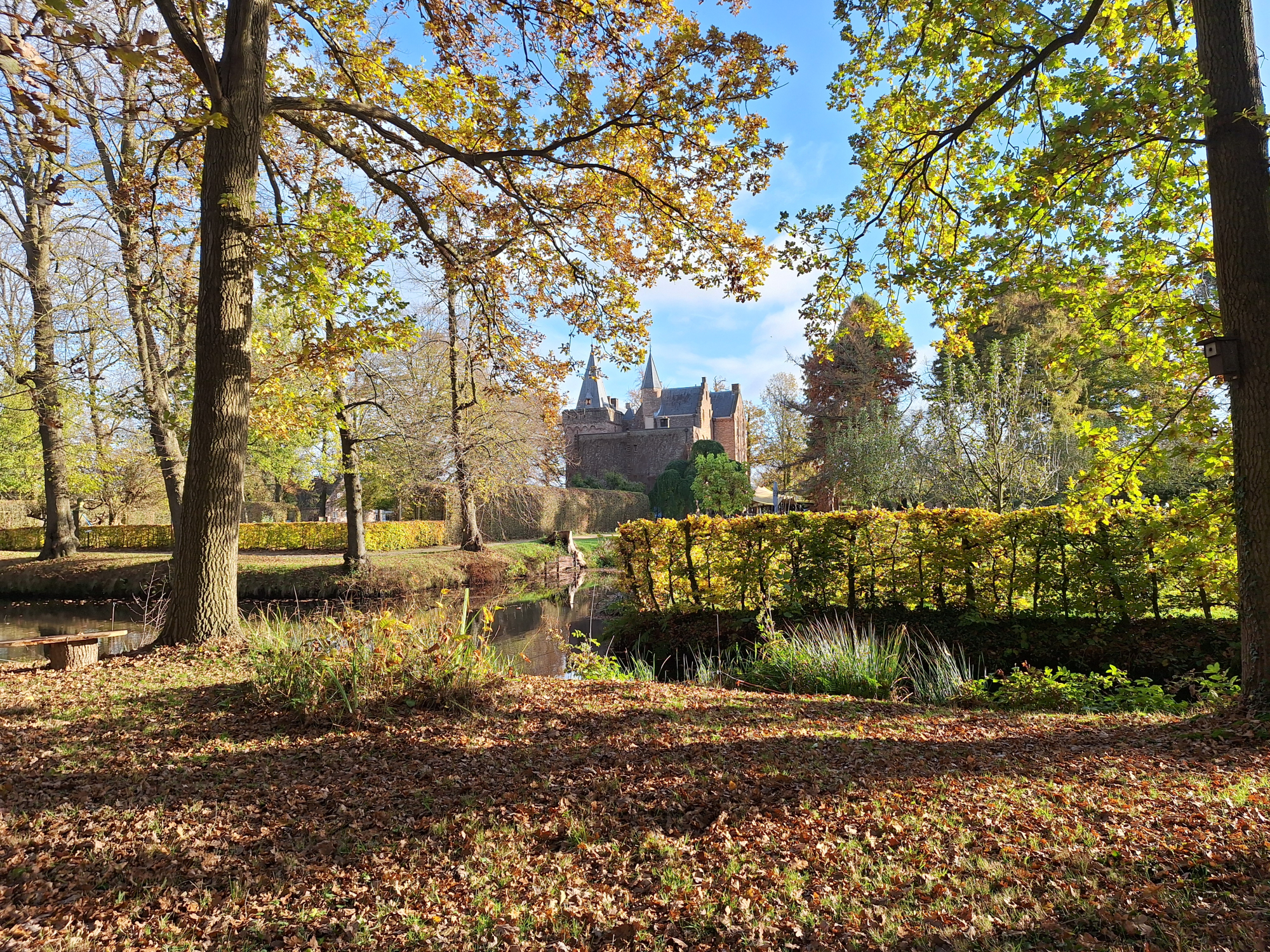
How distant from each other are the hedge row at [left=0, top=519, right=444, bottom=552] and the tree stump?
14608 mm

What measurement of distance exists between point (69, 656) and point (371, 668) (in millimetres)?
3384

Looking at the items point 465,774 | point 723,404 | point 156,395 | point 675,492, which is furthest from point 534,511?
point 723,404

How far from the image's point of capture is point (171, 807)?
3.18 meters

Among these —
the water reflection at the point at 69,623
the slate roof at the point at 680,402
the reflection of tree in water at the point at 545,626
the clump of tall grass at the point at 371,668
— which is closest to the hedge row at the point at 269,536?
the water reflection at the point at 69,623

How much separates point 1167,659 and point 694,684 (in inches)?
187

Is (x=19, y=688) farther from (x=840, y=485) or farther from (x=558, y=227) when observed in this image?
(x=840, y=485)

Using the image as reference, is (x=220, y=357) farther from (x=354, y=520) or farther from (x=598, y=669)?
(x=354, y=520)

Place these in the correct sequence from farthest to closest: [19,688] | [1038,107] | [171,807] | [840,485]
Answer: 1. [840,485]
2. [1038,107]
3. [19,688]
4. [171,807]

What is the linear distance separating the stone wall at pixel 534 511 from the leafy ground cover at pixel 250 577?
8.30 ft

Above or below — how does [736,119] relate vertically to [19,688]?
above

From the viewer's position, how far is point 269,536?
853 inches

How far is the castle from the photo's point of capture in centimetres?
4706

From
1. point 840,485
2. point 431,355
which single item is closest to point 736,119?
point 431,355

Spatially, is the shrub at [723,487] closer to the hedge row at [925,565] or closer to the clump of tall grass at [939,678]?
the hedge row at [925,565]
